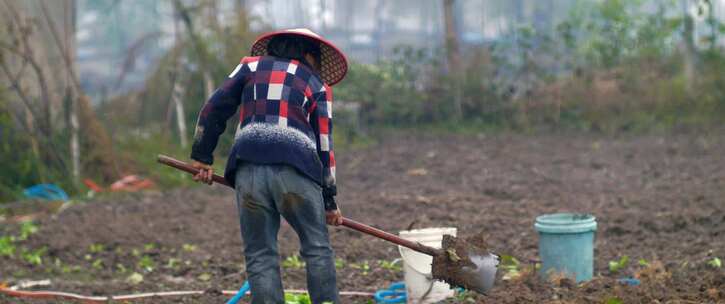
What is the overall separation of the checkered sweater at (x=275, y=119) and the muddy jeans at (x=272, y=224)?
7 cm

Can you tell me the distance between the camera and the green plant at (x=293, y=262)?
715 centimetres

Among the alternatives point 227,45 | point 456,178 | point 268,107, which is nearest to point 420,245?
point 268,107

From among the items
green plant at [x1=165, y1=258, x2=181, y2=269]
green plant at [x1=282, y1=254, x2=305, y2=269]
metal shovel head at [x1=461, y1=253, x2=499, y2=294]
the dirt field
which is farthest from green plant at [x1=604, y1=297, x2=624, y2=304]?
green plant at [x1=165, y1=258, x2=181, y2=269]

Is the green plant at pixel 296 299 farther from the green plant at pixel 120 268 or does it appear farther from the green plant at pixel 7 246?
the green plant at pixel 7 246

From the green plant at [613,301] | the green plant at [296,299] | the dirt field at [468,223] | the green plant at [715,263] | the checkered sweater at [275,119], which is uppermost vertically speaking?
the checkered sweater at [275,119]

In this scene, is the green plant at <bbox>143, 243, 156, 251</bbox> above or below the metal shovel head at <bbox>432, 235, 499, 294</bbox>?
below

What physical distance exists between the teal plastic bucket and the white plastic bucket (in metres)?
0.83

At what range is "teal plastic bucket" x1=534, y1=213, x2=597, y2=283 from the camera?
6.10 m

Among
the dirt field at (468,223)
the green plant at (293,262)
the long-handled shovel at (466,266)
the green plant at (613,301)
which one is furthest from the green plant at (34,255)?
the green plant at (613,301)

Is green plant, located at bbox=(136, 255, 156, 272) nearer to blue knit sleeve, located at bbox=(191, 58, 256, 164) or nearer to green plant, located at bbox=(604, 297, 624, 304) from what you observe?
blue knit sleeve, located at bbox=(191, 58, 256, 164)

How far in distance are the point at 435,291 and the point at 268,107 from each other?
1687 mm

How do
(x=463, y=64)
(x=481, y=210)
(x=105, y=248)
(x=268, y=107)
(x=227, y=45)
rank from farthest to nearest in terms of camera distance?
(x=463, y=64)
(x=227, y=45)
(x=481, y=210)
(x=105, y=248)
(x=268, y=107)

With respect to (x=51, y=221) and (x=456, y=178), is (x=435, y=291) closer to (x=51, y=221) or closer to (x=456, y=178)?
(x=51, y=221)

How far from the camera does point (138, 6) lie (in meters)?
41.3
